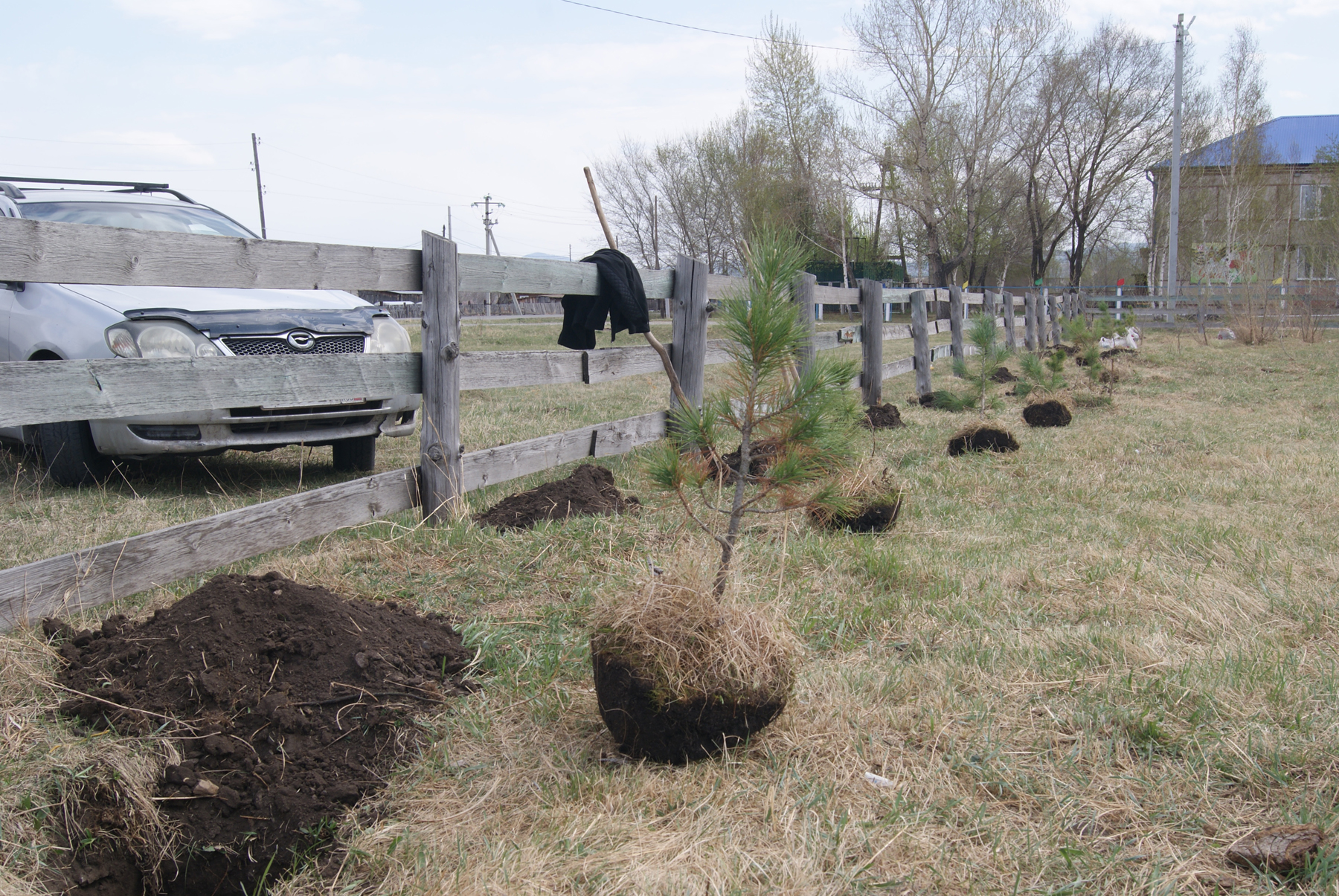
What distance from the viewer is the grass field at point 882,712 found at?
A: 189 cm

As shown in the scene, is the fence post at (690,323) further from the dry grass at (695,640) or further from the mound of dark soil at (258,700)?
the dry grass at (695,640)

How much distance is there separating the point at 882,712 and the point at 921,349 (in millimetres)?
8779

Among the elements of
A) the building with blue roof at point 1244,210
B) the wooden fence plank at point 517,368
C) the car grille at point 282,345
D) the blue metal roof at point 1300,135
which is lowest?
the wooden fence plank at point 517,368

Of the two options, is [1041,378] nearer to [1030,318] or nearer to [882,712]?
[882,712]

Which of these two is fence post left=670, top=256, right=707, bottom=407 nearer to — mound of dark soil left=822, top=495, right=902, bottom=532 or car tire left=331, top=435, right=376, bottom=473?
mound of dark soil left=822, top=495, right=902, bottom=532

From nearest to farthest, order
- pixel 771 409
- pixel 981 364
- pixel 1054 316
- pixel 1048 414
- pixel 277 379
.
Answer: pixel 771 409
pixel 277 379
pixel 1048 414
pixel 981 364
pixel 1054 316

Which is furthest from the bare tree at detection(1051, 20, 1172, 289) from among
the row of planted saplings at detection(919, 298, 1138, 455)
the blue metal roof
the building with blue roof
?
the row of planted saplings at detection(919, 298, 1138, 455)

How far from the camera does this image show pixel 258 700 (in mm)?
2381

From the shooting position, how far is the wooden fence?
2783 mm

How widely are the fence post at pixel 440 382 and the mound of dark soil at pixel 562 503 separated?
0.85 feet

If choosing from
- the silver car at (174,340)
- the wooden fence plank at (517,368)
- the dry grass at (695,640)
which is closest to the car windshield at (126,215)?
the silver car at (174,340)

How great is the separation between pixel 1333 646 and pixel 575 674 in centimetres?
257

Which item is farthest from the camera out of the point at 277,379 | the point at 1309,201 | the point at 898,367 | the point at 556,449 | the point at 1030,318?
the point at 1309,201

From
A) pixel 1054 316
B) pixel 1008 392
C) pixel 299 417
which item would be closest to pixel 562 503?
pixel 299 417
